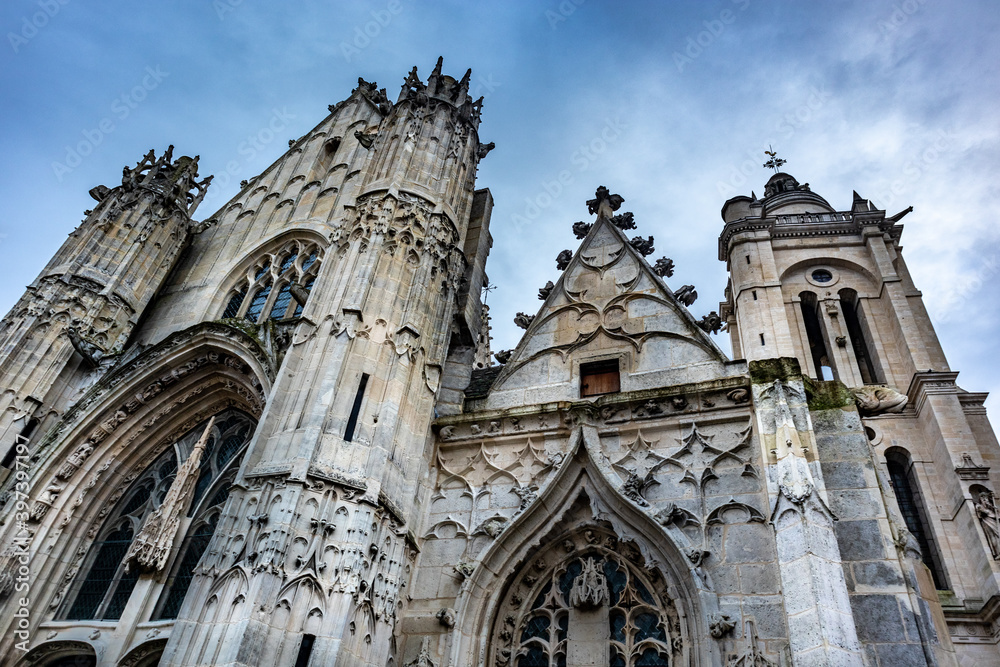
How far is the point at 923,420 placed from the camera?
23391 mm

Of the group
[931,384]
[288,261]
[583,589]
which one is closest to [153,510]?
[288,261]

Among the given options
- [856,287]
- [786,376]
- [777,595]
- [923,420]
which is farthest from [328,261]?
[856,287]

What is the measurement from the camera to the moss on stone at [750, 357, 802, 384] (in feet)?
26.7

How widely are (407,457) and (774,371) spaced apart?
4.34 meters

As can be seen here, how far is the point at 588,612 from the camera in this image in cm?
779

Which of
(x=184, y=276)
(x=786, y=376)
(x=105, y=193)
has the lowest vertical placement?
(x=786, y=376)

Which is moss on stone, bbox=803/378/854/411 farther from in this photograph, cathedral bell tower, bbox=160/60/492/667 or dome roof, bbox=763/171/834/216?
dome roof, bbox=763/171/834/216

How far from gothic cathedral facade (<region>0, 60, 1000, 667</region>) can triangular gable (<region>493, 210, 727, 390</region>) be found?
0.04 metres

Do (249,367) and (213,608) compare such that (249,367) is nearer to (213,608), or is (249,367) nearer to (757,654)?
(213,608)

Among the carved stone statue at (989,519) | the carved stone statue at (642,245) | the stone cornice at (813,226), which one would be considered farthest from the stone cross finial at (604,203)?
the stone cornice at (813,226)

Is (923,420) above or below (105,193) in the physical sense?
above

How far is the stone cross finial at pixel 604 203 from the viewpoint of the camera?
12727 millimetres

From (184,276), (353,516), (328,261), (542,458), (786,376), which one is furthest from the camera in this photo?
(184,276)

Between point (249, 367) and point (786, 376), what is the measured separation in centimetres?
729
